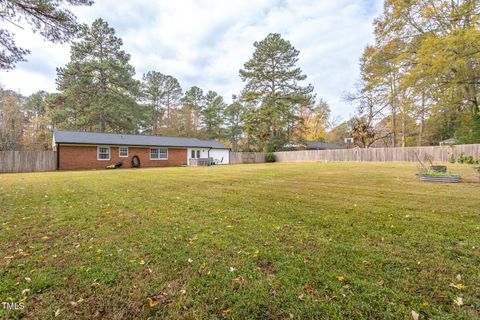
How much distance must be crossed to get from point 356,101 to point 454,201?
2443 cm

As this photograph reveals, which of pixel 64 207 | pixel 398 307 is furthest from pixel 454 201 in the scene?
pixel 64 207

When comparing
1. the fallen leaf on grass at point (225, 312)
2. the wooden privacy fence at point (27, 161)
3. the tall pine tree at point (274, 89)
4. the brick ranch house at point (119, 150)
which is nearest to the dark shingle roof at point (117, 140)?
the brick ranch house at point (119, 150)

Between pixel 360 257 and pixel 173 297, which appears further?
pixel 360 257

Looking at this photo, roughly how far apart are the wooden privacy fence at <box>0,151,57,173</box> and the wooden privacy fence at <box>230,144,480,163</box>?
18.4 metres

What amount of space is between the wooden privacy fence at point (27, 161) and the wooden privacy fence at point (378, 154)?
60.5ft

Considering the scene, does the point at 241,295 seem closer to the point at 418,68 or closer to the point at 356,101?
the point at 418,68

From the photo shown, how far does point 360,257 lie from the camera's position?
245 cm

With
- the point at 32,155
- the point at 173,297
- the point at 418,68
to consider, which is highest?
the point at 418,68

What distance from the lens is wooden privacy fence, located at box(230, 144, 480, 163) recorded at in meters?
16.1

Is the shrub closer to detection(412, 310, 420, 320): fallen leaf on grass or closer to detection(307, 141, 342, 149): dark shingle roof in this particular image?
detection(307, 141, 342, 149): dark shingle roof

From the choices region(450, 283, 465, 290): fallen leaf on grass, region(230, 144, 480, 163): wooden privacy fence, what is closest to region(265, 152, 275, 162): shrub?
region(230, 144, 480, 163): wooden privacy fence

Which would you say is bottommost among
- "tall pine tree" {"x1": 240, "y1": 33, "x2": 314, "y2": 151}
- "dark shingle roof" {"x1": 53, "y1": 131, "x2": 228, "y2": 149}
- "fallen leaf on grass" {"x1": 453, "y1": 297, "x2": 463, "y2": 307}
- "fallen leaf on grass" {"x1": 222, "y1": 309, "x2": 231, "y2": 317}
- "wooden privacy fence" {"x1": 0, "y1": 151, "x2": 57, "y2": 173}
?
"fallen leaf on grass" {"x1": 222, "y1": 309, "x2": 231, "y2": 317}

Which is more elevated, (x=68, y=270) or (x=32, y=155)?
(x=32, y=155)

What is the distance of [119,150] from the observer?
20.0 m
